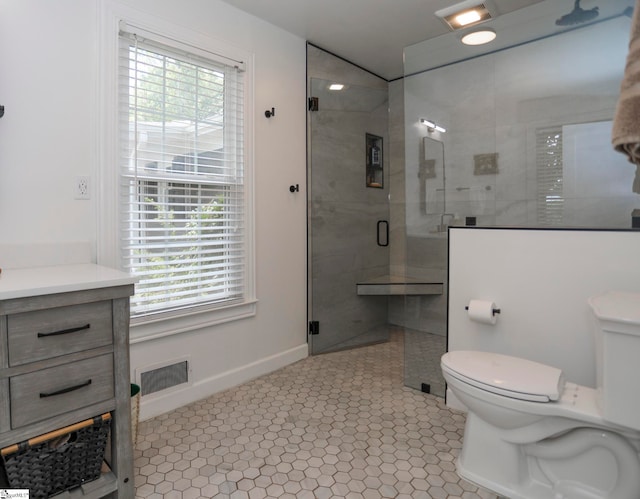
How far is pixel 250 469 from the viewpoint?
1685 mm

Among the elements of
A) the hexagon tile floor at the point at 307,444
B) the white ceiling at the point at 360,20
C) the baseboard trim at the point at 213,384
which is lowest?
the hexagon tile floor at the point at 307,444

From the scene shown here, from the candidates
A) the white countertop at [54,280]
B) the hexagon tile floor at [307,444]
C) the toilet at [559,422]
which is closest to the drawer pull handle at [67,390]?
the white countertop at [54,280]

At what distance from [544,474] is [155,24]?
2783 mm

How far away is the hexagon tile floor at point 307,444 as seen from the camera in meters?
1.57

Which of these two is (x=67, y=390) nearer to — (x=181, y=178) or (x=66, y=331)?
(x=66, y=331)

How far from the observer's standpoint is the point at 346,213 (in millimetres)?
3318

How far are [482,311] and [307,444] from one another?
3.62 feet

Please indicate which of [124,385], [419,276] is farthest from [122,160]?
[419,276]

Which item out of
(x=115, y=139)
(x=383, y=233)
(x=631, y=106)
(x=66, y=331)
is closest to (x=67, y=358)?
(x=66, y=331)

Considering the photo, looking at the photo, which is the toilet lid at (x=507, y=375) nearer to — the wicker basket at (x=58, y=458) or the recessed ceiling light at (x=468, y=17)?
the wicker basket at (x=58, y=458)

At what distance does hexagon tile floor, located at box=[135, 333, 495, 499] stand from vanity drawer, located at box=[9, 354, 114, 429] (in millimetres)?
491

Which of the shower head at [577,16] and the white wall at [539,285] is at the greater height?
the shower head at [577,16]

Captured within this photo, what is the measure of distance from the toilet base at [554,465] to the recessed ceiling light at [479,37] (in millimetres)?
1905

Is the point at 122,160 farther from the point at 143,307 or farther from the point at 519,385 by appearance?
the point at 519,385
